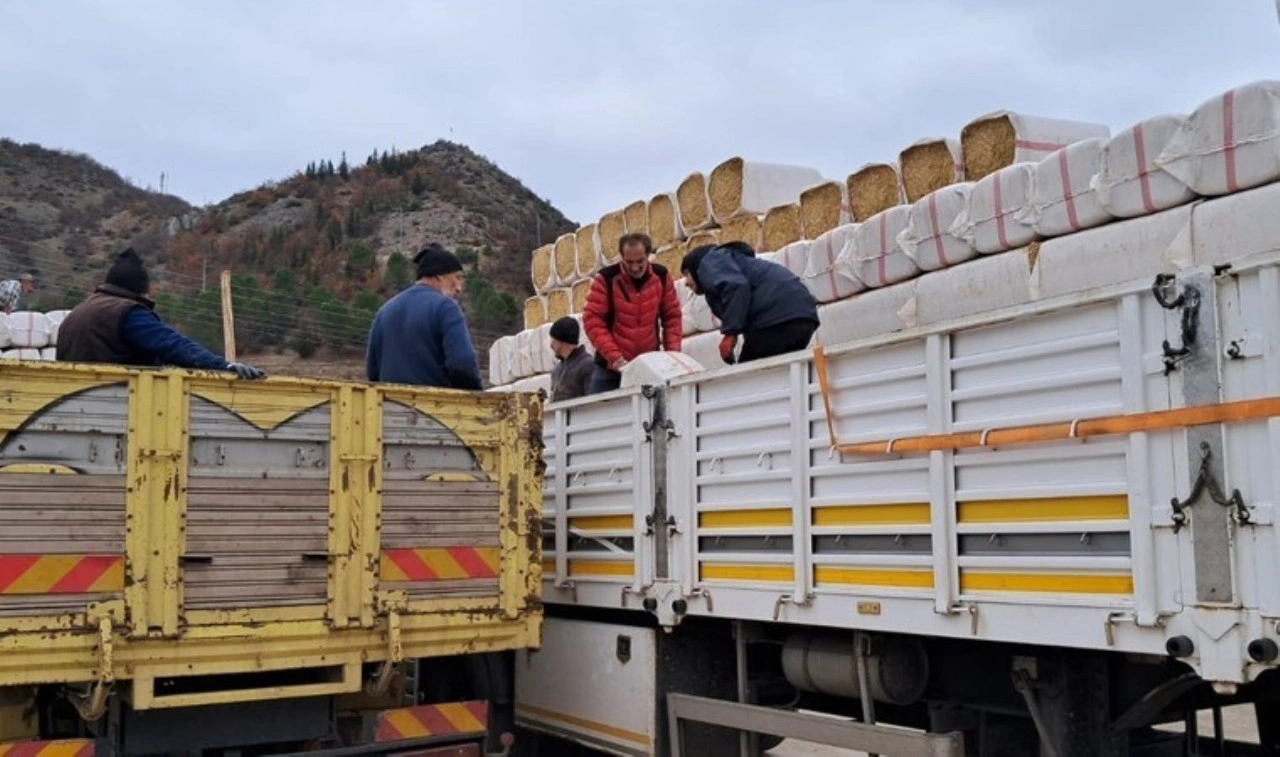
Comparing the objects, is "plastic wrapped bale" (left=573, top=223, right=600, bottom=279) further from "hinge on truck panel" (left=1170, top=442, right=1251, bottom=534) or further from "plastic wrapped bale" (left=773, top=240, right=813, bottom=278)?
"hinge on truck panel" (left=1170, top=442, right=1251, bottom=534)

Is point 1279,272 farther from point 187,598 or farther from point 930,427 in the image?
point 187,598

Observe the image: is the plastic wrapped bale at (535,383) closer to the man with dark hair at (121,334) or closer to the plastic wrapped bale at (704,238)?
the plastic wrapped bale at (704,238)

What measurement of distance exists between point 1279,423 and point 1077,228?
2.98 metres

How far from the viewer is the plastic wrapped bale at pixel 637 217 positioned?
1017 cm

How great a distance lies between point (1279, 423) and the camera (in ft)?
9.82

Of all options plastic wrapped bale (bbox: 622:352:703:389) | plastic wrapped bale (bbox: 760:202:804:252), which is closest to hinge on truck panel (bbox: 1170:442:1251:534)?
plastic wrapped bale (bbox: 622:352:703:389)

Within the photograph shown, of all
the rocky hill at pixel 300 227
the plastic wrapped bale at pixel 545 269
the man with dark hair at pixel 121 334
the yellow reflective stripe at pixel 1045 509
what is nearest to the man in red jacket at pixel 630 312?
the man with dark hair at pixel 121 334

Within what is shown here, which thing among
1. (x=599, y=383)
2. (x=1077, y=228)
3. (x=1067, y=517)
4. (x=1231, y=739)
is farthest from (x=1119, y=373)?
(x=599, y=383)

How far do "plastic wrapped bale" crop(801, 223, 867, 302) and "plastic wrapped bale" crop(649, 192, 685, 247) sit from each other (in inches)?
88.3

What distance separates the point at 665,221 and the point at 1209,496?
279 inches

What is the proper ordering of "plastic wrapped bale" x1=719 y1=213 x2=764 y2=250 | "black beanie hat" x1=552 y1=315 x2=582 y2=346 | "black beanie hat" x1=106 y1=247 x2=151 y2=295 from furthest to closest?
"plastic wrapped bale" x1=719 y1=213 x2=764 y2=250, "black beanie hat" x1=552 y1=315 x2=582 y2=346, "black beanie hat" x1=106 y1=247 x2=151 y2=295

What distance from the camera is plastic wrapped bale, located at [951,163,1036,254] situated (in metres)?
6.11

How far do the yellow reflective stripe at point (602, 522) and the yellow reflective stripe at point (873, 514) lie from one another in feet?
4.33

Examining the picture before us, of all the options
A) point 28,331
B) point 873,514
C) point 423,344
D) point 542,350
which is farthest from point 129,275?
point 28,331
